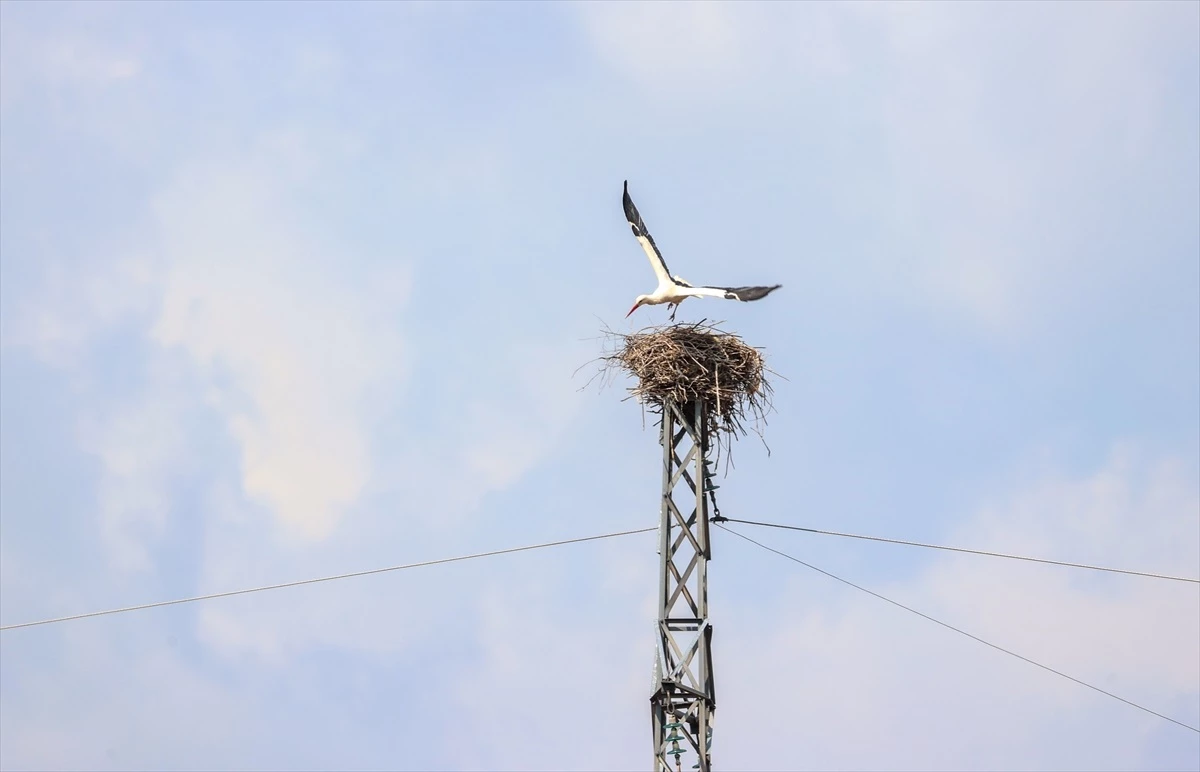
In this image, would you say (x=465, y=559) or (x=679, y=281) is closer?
(x=465, y=559)

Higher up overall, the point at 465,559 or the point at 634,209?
the point at 634,209

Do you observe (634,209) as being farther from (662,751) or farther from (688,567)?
(662,751)

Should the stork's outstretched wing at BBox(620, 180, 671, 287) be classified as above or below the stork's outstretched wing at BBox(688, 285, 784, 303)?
above

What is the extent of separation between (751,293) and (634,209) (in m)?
2.58

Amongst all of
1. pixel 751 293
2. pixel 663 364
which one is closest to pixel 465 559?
pixel 663 364

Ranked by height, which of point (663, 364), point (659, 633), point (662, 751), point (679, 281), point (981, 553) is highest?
point (679, 281)

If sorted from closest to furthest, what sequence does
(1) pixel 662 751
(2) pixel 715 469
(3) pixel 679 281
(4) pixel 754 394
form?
(1) pixel 662 751 < (2) pixel 715 469 < (4) pixel 754 394 < (3) pixel 679 281

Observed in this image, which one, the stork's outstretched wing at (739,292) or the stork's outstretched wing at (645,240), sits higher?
the stork's outstretched wing at (645,240)

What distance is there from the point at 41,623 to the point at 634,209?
23.1 ft

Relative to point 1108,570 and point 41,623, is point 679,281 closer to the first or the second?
point 1108,570

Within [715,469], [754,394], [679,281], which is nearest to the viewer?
[715,469]

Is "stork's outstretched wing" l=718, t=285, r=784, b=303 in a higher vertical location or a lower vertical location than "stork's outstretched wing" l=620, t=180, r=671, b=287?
lower

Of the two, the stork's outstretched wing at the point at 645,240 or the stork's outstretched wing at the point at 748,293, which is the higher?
the stork's outstretched wing at the point at 645,240

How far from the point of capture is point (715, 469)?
1466cm
